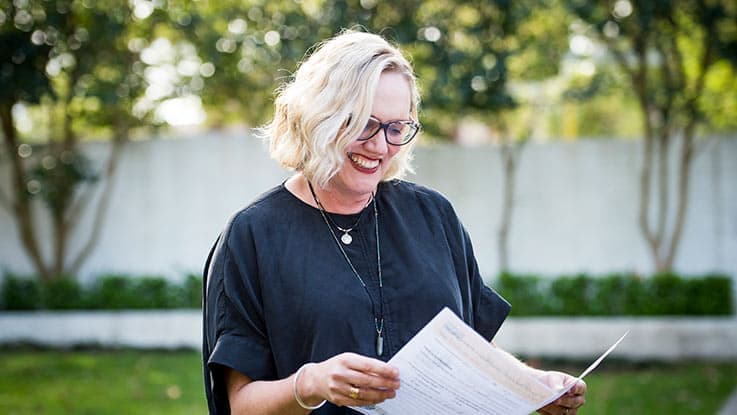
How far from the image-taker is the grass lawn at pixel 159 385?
667cm

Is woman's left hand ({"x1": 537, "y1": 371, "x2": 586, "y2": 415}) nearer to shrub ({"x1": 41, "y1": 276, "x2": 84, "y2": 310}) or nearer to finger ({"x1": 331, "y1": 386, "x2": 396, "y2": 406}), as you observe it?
finger ({"x1": 331, "y1": 386, "x2": 396, "y2": 406})

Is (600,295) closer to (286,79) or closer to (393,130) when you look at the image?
(286,79)

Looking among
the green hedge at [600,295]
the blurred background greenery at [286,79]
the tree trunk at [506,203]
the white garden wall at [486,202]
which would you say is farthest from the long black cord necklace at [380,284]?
the tree trunk at [506,203]

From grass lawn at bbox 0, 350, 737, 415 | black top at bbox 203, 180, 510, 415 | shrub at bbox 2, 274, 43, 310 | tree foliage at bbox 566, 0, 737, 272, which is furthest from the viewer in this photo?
shrub at bbox 2, 274, 43, 310

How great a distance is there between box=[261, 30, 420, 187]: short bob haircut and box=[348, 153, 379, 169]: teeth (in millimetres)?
33

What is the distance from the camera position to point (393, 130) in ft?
7.38

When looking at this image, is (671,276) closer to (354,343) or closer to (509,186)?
(509,186)

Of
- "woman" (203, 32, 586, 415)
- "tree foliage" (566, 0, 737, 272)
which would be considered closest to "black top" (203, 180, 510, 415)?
"woman" (203, 32, 586, 415)

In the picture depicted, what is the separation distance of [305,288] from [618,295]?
7.13 m

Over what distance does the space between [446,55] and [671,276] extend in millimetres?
2901

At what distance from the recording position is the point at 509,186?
31.0ft

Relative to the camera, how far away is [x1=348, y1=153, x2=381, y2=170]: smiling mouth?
2.26 m

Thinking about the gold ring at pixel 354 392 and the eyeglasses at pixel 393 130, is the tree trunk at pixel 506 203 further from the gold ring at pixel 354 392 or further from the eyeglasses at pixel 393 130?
the gold ring at pixel 354 392

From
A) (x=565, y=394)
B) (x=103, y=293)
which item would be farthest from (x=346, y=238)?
(x=103, y=293)
